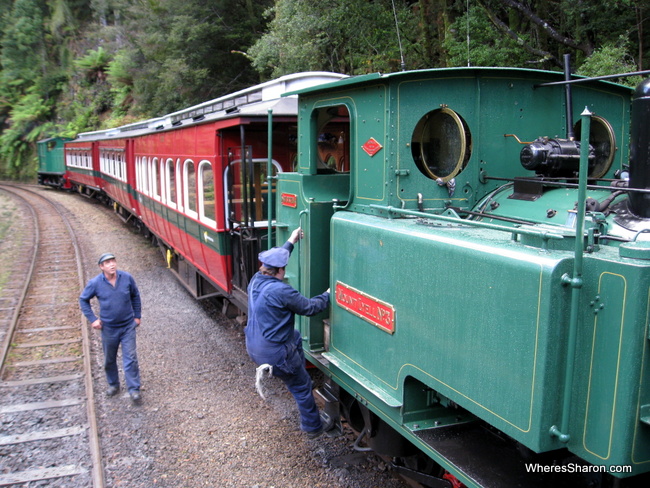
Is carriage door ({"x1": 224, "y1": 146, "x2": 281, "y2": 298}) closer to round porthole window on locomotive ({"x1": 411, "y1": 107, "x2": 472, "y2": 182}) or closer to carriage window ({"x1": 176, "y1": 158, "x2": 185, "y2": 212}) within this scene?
carriage window ({"x1": 176, "y1": 158, "x2": 185, "y2": 212})

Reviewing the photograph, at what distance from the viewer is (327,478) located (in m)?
4.71

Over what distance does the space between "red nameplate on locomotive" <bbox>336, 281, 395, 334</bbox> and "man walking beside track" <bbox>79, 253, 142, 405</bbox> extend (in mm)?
2879

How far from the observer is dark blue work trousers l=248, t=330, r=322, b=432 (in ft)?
15.4

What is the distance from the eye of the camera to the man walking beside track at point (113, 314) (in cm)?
611

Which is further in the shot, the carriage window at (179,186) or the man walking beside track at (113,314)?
the carriage window at (179,186)

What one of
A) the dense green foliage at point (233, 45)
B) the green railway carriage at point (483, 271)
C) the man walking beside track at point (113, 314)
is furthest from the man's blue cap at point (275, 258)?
the man walking beside track at point (113, 314)

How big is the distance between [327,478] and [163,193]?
7616mm

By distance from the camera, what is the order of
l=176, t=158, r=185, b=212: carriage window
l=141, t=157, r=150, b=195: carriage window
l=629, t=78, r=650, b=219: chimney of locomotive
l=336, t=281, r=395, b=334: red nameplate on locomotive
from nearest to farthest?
l=629, t=78, r=650, b=219: chimney of locomotive < l=336, t=281, r=395, b=334: red nameplate on locomotive < l=176, t=158, r=185, b=212: carriage window < l=141, t=157, r=150, b=195: carriage window

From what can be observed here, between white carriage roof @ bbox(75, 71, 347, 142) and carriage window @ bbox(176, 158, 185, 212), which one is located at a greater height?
white carriage roof @ bbox(75, 71, 347, 142)

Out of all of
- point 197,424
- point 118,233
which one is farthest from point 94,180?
point 197,424

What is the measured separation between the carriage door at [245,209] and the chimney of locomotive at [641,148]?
4311 mm

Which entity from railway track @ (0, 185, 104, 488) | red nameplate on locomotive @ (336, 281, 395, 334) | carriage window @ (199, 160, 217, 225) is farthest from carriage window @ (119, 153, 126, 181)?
red nameplate on locomotive @ (336, 281, 395, 334)

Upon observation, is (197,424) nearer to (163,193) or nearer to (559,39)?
(163,193)

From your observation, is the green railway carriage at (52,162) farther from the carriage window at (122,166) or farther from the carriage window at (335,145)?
the carriage window at (335,145)
